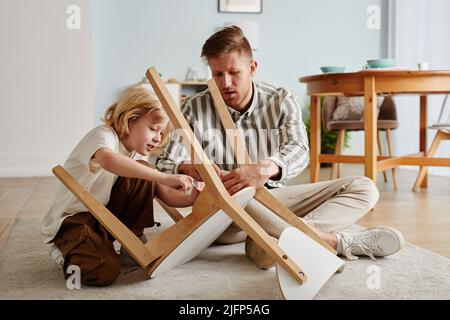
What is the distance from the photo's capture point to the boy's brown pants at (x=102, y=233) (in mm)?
1626

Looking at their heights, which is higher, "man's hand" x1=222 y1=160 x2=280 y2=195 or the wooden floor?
"man's hand" x1=222 y1=160 x2=280 y2=195

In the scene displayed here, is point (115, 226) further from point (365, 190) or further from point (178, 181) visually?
point (365, 190)

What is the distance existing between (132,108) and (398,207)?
67.2 inches

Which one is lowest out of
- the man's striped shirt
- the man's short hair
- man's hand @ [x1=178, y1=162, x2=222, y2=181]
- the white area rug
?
the white area rug

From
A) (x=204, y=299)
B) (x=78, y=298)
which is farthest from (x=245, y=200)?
(x=78, y=298)

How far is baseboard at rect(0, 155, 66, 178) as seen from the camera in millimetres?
4656

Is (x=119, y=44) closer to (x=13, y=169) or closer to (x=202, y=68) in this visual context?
(x=202, y=68)

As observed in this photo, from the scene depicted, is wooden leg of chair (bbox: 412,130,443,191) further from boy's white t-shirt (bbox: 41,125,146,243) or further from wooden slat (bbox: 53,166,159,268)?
wooden slat (bbox: 53,166,159,268)

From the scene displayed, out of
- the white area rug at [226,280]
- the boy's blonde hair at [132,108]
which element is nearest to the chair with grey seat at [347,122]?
the white area rug at [226,280]

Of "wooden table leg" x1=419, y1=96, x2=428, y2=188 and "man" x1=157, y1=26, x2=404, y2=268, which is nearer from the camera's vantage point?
"man" x1=157, y1=26, x2=404, y2=268

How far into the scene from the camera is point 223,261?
1.92 meters

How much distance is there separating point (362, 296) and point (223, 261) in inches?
21.5

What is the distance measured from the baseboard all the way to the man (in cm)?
292

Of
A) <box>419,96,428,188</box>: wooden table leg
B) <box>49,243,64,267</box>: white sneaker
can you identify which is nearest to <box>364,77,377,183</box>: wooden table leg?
<box>419,96,428,188</box>: wooden table leg
